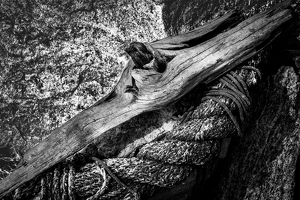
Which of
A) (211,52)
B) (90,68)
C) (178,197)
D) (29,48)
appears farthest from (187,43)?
(29,48)

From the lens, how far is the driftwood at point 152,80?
1119mm

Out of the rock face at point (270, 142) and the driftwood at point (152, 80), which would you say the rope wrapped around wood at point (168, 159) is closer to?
the driftwood at point (152, 80)

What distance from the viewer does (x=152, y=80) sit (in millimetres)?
1143

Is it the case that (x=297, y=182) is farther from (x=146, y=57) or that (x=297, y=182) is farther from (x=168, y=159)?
(x=146, y=57)

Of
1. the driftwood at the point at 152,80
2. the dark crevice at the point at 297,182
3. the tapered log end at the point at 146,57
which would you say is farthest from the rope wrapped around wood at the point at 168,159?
the dark crevice at the point at 297,182

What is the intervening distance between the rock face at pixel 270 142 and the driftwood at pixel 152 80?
0.52 ft

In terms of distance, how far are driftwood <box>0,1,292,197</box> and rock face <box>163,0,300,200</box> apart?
0.52 feet

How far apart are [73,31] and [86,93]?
0.28 meters

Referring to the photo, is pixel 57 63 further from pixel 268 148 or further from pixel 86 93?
pixel 268 148

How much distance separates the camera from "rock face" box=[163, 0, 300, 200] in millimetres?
1333

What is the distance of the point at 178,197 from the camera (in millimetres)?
1207

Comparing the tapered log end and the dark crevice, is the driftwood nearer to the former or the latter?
the tapered log end

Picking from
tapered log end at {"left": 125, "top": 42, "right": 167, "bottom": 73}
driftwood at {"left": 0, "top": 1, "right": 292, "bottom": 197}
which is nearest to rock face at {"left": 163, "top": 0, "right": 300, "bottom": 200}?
driftwood at {"left": 0, "top": 1, "right": 292, "bottom": 197}

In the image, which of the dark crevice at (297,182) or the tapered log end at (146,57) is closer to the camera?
the tapered log end at (146,57)
